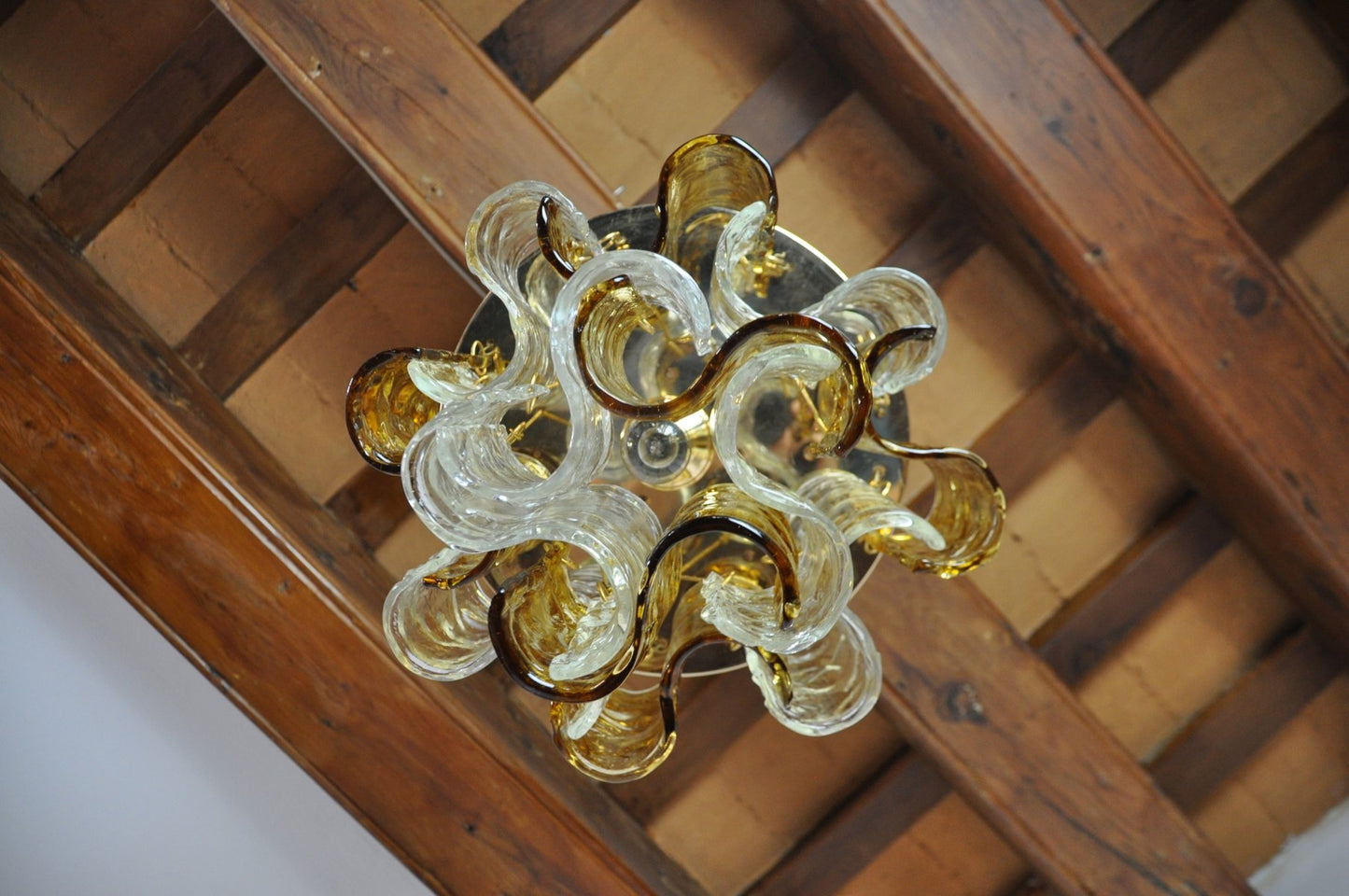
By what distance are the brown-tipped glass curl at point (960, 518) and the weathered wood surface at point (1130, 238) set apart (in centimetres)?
49

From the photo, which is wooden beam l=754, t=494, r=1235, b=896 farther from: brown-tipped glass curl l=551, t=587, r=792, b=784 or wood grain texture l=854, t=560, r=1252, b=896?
brown-tipped glass curl l=551, t=587, r=792, b=784

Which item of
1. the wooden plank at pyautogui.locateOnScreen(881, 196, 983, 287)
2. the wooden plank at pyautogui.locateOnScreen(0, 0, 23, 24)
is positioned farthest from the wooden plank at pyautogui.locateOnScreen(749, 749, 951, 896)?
the wooden plank at pyautogui.locateOnScreen(0, 0, 23, 24)

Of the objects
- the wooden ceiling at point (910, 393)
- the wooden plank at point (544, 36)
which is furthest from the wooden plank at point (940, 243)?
the wooden plank at point (544, 36)

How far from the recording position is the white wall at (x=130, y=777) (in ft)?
3.05

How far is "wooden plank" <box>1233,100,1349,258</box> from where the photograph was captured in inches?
43.7

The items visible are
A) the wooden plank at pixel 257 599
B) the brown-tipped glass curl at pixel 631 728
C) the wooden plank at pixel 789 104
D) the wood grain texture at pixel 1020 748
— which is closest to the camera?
the brown-tipped glass curl at pixel 631 728

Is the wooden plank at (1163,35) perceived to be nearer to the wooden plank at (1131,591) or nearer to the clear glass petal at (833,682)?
the wooden plank at (1131,591)

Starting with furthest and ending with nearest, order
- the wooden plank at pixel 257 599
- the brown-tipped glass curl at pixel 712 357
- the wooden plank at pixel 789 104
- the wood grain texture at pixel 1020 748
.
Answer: the wooden plank at pixel 789 104
the wood grain texture at pixel 1020 748
the wooden plank at pixel 257 599
the brown-tipped glass curl at pixel 712 357

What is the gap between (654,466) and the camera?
0.60 m

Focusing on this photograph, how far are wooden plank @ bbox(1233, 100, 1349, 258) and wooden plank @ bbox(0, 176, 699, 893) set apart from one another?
1.11m

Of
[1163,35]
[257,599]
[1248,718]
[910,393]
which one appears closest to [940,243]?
[910,393]

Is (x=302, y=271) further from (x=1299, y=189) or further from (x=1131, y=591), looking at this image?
(x=1299, y=189)

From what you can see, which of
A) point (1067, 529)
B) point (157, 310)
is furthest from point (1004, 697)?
point (157, 310)

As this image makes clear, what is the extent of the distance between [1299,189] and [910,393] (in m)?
0.56
